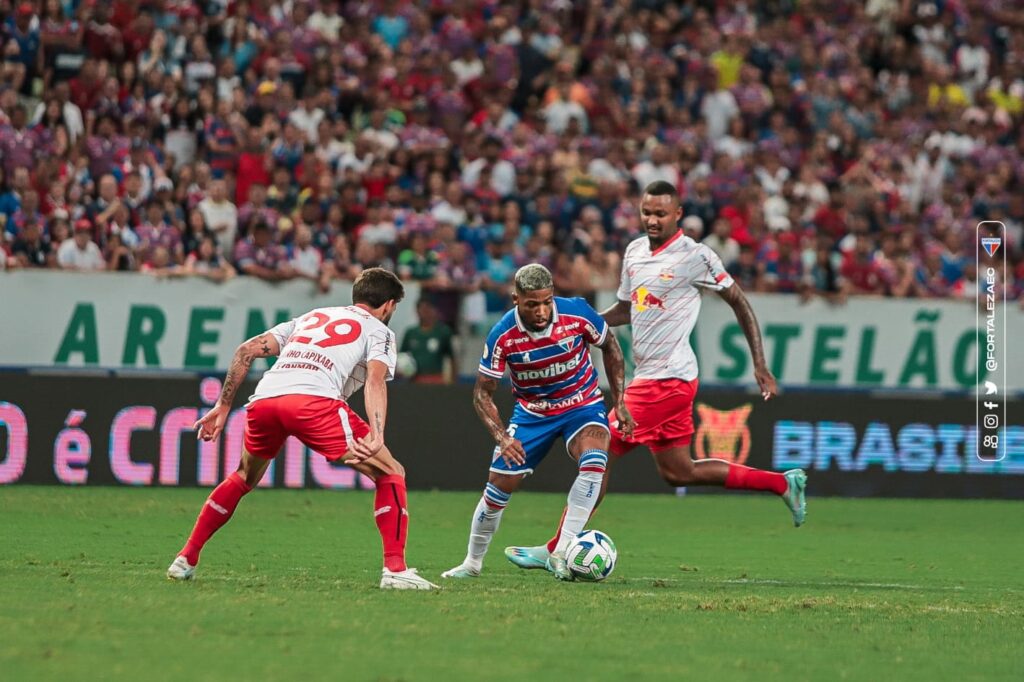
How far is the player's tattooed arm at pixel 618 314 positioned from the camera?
11477 mm

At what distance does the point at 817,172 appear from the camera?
76.7 feet

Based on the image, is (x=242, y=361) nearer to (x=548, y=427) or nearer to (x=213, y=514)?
(x=213, y=514)

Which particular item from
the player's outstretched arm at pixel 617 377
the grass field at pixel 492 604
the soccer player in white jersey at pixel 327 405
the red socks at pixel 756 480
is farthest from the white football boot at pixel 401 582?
the red socks at pixel 756 480

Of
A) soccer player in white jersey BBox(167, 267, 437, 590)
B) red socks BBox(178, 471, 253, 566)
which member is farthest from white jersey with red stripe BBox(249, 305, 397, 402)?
red socks BBox(178, 471, 253, 566)

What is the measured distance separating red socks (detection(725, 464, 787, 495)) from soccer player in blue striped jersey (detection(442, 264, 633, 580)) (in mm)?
1296

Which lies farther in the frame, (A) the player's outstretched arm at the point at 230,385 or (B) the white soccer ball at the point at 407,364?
(B) the white soccer ball at the point at 407,364

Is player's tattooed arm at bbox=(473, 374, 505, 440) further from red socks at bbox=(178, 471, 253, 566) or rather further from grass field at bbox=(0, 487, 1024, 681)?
red socks at bbox=(178, 471, 253, 566)

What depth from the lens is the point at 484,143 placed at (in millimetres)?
21141

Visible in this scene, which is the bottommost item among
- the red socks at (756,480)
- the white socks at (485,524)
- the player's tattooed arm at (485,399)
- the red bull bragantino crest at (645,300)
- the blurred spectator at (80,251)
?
the white socks at (485,524)

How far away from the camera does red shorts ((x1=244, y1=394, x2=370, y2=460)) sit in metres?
9.08

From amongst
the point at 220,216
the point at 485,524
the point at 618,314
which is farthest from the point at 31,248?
the point at 485,524

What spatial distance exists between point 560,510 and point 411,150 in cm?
678

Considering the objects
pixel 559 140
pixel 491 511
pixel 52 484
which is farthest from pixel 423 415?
pixel 491 511

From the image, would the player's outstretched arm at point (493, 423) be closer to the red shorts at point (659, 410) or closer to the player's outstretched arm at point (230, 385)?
the red shorts at point (659, 410)
